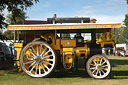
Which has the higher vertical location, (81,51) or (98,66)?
(81,51)

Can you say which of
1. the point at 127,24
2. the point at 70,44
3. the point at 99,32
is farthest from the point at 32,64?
the point at 127,24

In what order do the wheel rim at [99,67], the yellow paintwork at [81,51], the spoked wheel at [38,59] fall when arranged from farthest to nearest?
the yellow paintwork at [81,51]
the spoked wheel at [38,59]
the wheel rim at [99,67]

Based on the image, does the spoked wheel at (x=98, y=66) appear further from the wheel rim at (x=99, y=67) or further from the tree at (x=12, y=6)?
the tree at (x=12, y=6)

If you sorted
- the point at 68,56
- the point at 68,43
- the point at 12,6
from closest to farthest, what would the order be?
the point at 68,56 → the point at 68,43 → the point at 12,6

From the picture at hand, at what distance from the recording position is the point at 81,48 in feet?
23.8

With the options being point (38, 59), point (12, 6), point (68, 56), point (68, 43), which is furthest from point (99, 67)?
point (12, 6)

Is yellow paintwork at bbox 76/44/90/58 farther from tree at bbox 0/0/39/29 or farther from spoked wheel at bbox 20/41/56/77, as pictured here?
tree at bbox 0/0/39/29

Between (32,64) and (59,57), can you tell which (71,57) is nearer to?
(59,57)

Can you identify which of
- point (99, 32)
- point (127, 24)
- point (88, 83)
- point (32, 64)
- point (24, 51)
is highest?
point (127, 24)

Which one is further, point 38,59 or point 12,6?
point 12,6

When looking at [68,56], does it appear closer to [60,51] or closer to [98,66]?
[60,51]

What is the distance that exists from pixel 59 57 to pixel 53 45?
571mm

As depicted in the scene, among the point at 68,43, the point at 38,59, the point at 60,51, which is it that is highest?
the point at 68,43

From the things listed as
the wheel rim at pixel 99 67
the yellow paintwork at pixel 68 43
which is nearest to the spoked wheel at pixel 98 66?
the wheel rim at pixel 99 67
